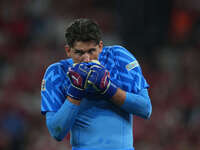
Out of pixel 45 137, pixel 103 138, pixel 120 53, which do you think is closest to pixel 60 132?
pixel 103 138

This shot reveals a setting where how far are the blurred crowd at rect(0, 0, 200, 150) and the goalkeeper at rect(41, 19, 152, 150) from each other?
383 cm

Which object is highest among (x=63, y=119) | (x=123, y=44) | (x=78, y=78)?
(x=78, y=78)

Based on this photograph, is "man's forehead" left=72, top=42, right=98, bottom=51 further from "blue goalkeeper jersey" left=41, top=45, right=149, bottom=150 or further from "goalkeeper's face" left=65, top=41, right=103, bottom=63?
"blue goalkeeper jersey" left=41, top=45, right=149, bottom=150

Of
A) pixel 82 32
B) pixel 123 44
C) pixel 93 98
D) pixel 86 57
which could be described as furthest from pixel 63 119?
pixel 123 44

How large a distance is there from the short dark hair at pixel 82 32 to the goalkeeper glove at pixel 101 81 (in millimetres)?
216

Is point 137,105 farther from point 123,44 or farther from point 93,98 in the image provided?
point 123,44

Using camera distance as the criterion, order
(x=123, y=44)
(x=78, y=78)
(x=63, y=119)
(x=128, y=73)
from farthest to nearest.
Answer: (x=123, y=44) → (x=128, y=73) → (x=63, y=119) → (x=78, y=78)

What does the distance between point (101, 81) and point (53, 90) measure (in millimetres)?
364

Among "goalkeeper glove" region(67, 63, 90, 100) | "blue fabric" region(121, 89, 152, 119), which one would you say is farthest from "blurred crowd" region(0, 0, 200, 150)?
"goalkeeper glove" region(67, 63, 90, 100)

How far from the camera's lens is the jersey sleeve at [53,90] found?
239cm

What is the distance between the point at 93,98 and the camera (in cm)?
235

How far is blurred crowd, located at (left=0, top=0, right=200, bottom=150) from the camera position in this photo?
6.66 m

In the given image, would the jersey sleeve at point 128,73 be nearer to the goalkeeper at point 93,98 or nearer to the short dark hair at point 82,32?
the goalkeeper at point 93,98
